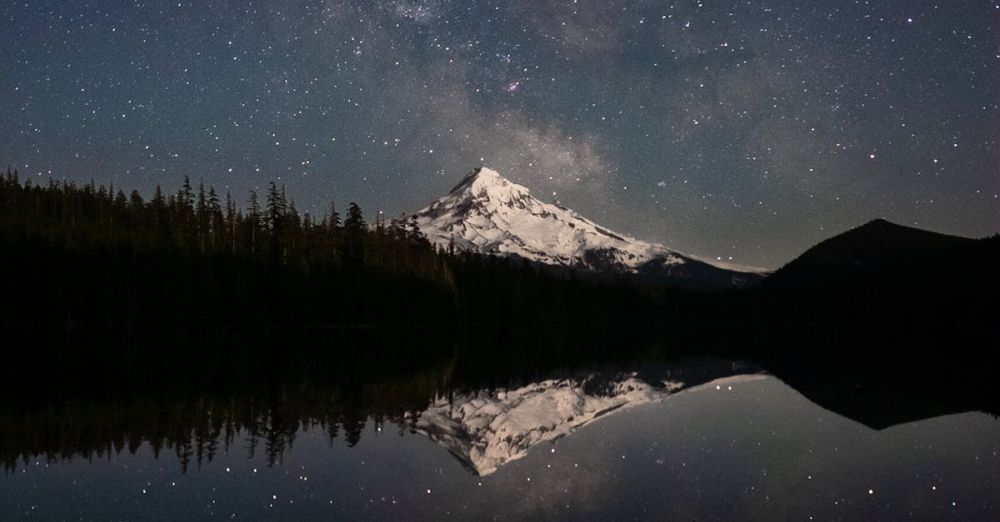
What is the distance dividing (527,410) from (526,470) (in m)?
13.7

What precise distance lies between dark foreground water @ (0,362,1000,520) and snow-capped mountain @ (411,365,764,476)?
158mm

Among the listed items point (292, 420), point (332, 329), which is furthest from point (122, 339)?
point (292, 420)

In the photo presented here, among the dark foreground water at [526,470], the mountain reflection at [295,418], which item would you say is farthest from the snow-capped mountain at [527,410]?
the dark foreground water at [526,470]

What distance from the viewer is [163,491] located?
1678 centimetres

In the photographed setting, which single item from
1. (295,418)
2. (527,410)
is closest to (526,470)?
(295,418)

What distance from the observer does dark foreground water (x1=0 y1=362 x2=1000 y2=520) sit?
15.8 meters

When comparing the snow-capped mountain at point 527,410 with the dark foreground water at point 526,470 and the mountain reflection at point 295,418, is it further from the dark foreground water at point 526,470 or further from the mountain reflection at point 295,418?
the dark foreground water at point 526,470

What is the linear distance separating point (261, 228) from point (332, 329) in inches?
989

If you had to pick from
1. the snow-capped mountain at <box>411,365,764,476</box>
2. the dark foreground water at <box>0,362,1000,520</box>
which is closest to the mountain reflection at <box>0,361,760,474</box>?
the snow-capped mountain at <box>411,365,764,476</box>

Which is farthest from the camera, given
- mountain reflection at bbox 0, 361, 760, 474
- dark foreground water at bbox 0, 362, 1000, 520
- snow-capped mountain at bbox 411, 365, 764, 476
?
snow-capped mountain at bbox 411, 365, 764, 476

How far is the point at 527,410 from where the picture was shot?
111ft

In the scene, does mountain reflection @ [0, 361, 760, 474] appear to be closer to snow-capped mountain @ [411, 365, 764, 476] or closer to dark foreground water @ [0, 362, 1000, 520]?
snow-capped mountain @ [411, 365, 764, 476]

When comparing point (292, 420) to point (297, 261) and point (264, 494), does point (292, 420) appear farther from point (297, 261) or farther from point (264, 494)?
point (297, 261)

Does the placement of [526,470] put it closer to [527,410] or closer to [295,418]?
[295,418]
